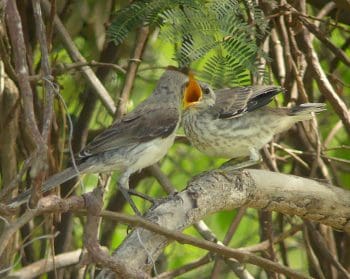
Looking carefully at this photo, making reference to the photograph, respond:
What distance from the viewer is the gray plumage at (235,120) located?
4.44m

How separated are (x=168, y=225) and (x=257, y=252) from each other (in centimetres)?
172

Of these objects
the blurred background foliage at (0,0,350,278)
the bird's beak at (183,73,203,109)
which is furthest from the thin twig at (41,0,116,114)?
the bird's beak at (183,73,203,109)

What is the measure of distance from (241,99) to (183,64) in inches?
24.2

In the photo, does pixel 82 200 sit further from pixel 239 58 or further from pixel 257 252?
pixel 257 252

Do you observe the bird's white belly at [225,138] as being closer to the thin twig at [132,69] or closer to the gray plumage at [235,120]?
the gray plumage at [235,120]

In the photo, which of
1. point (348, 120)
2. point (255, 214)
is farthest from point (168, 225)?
point (255, 214)

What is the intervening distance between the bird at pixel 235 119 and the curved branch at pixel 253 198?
20.0 inches

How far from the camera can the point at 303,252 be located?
6.06 meters

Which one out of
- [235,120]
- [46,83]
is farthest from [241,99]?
[46,83]

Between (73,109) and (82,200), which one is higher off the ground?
(82,200)

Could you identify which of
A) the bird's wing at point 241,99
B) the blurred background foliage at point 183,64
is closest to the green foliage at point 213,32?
the blurred background foliage at point 183,64

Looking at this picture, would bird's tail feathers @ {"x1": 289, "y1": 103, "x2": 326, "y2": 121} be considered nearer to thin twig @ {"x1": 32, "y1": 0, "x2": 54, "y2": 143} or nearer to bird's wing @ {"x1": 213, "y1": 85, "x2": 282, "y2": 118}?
bird's wing @ {"x1": 213, "y1": 85, "x2": 282, "y2": 118}

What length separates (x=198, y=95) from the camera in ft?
15.0

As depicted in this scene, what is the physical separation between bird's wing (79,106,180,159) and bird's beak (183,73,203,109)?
10 cm
